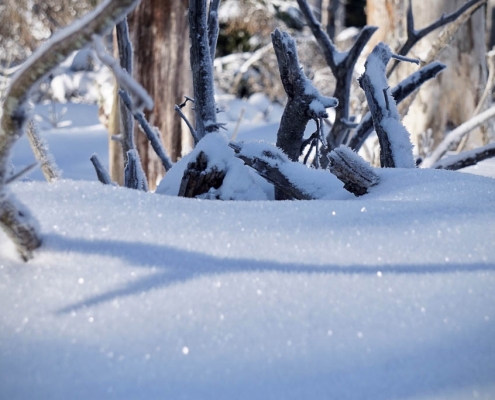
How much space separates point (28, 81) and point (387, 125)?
1.07 m

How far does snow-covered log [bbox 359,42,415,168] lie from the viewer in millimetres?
1551

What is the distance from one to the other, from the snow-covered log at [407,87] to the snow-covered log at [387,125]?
16cm

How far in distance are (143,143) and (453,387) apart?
140 inches

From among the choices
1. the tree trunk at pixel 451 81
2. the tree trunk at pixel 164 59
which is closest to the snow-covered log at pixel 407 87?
the tree trunk at pixel 164 59

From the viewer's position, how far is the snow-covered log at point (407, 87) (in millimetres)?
1670

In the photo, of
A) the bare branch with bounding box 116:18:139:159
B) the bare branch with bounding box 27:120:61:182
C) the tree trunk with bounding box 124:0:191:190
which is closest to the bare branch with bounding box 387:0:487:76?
the bare branch with bounding box 116:18:139:159

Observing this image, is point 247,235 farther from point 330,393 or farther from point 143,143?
point 143,143

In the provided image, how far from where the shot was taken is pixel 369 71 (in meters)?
1.61

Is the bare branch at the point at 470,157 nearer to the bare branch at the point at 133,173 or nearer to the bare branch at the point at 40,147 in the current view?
the bare branch at the point at 133,173

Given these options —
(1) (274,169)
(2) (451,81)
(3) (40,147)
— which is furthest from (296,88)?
(2) (451,81)

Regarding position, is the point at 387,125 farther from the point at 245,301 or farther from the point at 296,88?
the point at 245,301

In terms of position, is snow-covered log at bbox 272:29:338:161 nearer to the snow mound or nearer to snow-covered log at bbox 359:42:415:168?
snow-covered log at bbox 359:42:415:168

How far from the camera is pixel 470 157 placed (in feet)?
6.08

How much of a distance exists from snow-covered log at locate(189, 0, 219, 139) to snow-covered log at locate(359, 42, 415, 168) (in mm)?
446
